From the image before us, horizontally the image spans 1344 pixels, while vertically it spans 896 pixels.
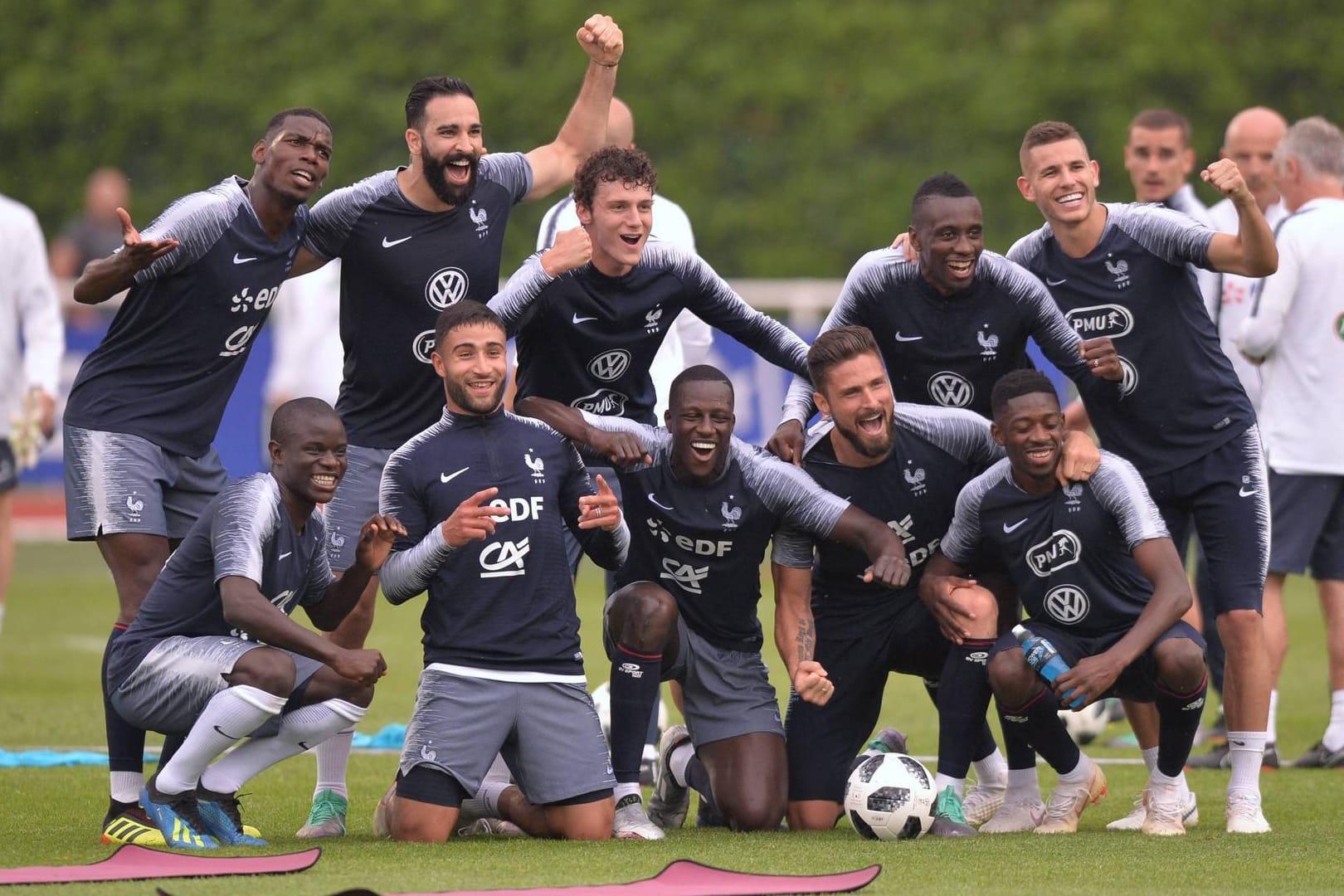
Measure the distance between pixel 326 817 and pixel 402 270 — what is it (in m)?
1.93

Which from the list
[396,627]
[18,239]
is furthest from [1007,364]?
[396,627]

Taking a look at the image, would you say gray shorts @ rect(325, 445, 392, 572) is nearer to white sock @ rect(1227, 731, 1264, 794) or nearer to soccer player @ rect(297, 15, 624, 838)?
soccer player @ rect(297, 15, 624, 838)

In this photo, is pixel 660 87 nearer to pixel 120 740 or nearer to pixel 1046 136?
pixel 1046 136

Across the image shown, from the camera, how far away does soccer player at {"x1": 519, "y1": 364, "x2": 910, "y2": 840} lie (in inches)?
278

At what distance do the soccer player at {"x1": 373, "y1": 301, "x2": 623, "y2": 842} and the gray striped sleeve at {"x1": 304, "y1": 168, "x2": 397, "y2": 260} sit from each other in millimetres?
649

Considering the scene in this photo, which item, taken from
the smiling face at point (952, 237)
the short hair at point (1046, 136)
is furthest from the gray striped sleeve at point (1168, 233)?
the smiling face at point (952, 237)

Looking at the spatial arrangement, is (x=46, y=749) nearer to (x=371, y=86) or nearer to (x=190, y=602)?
(x=190, y=602)

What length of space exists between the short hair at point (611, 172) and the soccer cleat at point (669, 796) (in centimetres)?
200

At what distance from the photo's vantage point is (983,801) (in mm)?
7434

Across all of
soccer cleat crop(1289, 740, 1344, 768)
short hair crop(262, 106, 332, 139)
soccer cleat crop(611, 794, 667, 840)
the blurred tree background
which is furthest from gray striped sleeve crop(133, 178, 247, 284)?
the blurred tree background

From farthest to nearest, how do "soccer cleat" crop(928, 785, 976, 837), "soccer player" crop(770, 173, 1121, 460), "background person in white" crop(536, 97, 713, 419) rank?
"background person in white" crop(536, 97, 713, 419), "soccer player" crop(770, 173, 1121, 460), "soccer cleat" crop(928, 785, 976, 837)

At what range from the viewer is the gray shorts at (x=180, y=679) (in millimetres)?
6559

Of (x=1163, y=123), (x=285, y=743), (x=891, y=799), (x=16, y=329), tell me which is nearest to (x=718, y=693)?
(x=891, y=799)

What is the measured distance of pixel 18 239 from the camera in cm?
1052
